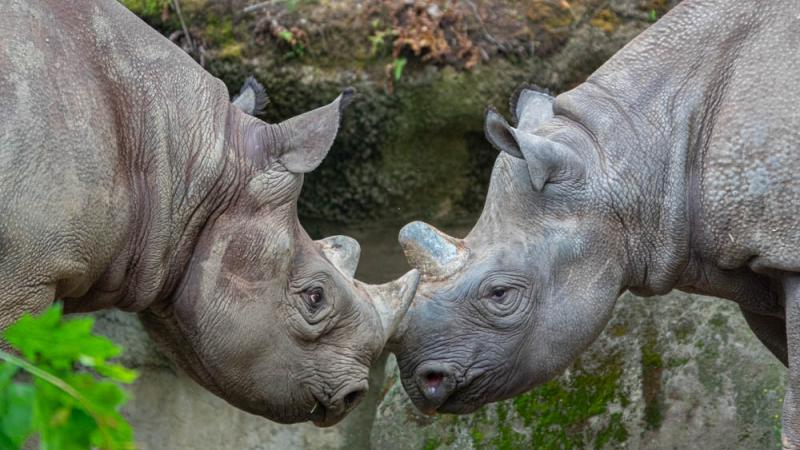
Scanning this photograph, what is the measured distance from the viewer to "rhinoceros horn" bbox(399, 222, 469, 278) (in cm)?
559

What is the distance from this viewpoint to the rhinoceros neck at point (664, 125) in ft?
17.2

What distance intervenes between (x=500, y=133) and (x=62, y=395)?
4168 millimetres

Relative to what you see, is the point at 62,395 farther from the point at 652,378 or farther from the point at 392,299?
the point at 652,378

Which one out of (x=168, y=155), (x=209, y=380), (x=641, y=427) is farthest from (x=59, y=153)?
(x=641, y=427)

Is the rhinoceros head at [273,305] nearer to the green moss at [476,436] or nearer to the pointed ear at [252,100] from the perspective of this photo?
the pointed ear at [252,100]

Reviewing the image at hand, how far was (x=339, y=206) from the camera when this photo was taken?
7543 mm

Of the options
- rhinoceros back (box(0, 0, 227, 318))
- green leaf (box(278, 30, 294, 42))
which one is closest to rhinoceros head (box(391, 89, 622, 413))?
rhinoceros back (box(0, 0, 227, 318))

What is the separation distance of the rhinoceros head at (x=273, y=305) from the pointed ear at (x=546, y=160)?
804 mm

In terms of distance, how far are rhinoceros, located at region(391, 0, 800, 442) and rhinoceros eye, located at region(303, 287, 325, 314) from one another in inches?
20.6

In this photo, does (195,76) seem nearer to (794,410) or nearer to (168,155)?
(168,155)

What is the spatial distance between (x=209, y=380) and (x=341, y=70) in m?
2.71

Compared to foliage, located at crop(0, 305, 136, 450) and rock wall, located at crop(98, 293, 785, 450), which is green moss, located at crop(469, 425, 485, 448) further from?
foliage, located at crop(0, 305, 136, 450)

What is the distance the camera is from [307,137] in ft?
16.6

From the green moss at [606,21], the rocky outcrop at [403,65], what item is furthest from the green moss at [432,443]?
the green moss at [606,21]
